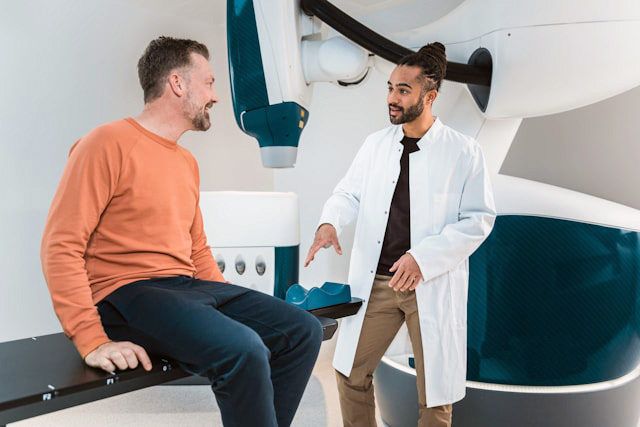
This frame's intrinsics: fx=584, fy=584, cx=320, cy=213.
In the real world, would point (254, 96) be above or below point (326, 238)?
above

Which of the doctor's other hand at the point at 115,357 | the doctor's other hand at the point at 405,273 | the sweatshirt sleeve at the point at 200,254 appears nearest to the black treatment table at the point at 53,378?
the doctor's other hand at the point at 115,357

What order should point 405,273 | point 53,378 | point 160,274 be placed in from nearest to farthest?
point 53,378 → point 160,274 → point 405,273

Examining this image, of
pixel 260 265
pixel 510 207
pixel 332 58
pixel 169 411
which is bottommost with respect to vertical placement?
pixel 169 411

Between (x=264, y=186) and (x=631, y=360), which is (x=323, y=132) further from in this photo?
(x=631, y=360)

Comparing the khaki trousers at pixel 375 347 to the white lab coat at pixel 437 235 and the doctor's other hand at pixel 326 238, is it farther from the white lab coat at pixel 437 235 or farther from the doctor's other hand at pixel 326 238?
the doctor's other hand at pixel 326 238

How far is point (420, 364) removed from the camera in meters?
1.69

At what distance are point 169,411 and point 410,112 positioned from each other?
4.91 ft

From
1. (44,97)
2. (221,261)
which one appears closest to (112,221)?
(221,261)

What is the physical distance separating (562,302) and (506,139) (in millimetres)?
553

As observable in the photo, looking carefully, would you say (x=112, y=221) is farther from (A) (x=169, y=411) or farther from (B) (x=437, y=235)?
(A) (x=169, y=411)

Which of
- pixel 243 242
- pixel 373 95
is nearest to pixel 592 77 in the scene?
pixel 243 242

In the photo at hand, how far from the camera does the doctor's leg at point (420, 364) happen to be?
166 centimetres

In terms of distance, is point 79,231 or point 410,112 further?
point 410,112

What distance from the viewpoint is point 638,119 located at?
251 centimetres
